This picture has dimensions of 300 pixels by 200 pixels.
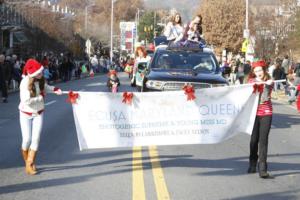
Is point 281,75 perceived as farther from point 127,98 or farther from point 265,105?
point 127,98

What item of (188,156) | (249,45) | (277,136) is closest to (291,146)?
(277,136)

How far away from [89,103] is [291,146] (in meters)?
5.17

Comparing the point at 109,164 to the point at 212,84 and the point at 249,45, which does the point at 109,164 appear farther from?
the point at 249,45

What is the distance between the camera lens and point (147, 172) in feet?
32.7

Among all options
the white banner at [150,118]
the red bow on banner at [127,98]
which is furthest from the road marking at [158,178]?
the red bow on banner at [127,98]

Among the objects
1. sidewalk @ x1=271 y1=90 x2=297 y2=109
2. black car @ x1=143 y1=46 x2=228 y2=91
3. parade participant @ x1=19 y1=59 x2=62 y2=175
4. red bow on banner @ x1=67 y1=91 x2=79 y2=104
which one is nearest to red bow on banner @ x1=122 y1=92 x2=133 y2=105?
red bow on banner @ x1=67 y1=91 x2=79 y2=104

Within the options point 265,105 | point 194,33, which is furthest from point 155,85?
point 265,105

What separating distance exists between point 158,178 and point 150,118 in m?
1.09

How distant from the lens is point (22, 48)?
2130 inches

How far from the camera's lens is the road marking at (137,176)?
842 centimetres

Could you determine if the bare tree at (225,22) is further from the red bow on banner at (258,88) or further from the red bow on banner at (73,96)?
the red bow on banner at (73,96)

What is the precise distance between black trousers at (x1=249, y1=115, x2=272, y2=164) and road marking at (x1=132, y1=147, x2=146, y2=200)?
1.77 metres

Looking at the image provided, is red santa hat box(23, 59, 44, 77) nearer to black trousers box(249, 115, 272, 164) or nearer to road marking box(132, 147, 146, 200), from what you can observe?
road marking box(132, 147, 146, 200)

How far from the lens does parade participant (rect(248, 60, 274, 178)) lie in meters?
9.63
